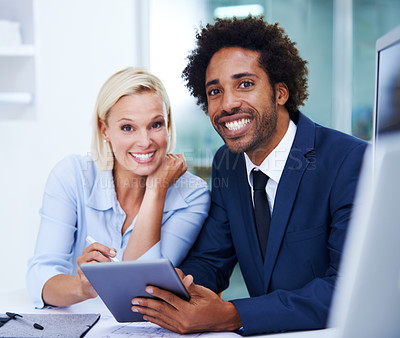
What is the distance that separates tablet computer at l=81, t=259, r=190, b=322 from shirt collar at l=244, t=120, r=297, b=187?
1.80ft

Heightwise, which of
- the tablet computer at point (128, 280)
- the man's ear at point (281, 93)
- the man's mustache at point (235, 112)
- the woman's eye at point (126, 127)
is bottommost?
the tablet computer at point (128, 280)

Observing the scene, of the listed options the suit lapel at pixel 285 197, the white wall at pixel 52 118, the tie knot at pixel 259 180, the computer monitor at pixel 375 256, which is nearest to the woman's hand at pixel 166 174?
the tie knot at pixel 259 180

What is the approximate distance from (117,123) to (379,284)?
4.15ft

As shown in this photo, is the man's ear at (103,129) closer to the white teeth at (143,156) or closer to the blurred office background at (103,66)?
the white teeth at (143,156)

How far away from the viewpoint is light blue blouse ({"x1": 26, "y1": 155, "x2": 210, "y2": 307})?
155 cm

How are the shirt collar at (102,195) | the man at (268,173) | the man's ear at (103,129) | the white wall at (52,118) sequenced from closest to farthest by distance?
1. the man at (268,173)
2. the shirt collar at (102,195)
3. the man's ear at (103,129)
4. the white wall at (52,118)

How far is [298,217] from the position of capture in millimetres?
1426

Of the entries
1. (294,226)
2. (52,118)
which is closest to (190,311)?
(294,226)

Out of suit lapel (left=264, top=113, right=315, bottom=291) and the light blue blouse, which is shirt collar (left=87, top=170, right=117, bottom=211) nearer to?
the light blue blouse

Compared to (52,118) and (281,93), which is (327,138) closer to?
(281,93)

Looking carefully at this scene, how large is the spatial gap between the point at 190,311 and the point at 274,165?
613 mm

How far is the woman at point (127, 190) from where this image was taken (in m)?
1.59

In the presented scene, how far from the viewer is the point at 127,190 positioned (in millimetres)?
1777

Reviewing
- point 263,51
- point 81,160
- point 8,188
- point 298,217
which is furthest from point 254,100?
point 8,188
